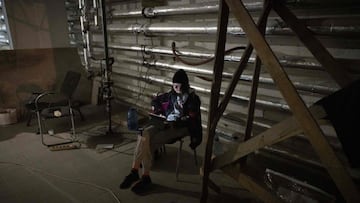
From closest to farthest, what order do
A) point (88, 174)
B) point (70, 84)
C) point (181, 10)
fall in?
point (88, 174), point (181, 10), point (70, 84)

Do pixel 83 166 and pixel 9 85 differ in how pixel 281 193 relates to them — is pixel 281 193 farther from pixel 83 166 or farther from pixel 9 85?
pixel 9 85

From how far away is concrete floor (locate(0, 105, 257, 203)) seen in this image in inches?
91.4

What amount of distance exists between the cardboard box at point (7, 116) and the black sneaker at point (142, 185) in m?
2.84

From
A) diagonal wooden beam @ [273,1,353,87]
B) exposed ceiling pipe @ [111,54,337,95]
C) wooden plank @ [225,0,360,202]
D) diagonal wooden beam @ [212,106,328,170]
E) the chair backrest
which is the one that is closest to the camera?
wooden plank @ [225,0,360,202]

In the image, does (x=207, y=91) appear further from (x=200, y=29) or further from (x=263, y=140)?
(x=263, y=140)

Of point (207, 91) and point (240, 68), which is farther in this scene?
point (207, 91)

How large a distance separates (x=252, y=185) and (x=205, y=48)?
1901mm

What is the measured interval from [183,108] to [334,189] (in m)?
1.56

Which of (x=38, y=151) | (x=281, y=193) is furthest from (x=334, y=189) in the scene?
(x=38, y=151)

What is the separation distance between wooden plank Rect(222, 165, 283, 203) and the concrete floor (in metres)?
0.45

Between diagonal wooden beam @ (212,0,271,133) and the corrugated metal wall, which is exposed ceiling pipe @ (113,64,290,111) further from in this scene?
diagonal wooden beam @ (212,0,271,133)

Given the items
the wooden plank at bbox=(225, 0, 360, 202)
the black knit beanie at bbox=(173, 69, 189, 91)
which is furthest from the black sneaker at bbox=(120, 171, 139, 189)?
the wooden plank at bbox=(225, 0, 360, 202)

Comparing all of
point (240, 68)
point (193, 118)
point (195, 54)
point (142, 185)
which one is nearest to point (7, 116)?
point (142, 185)

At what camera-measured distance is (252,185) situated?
5.99 feet
